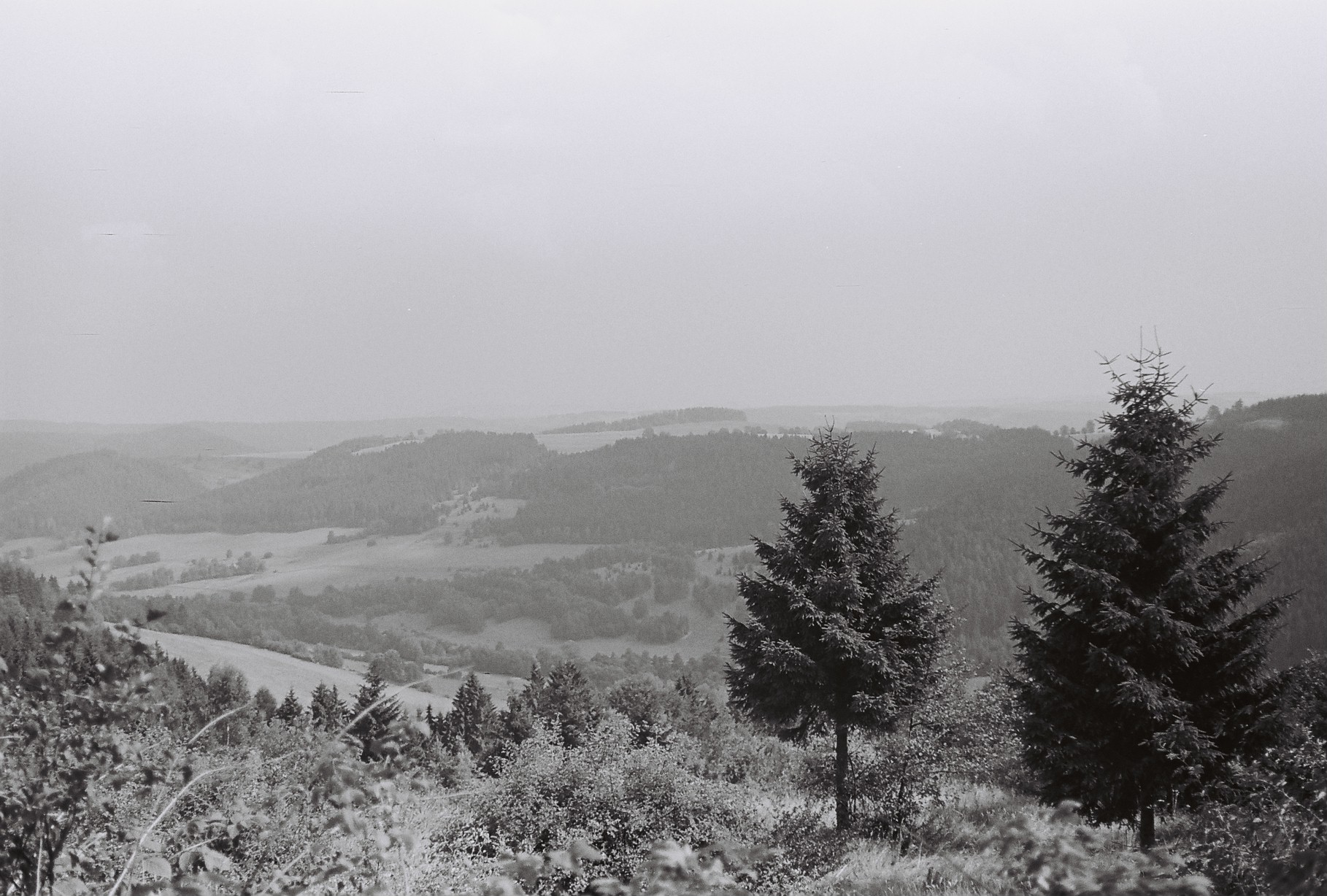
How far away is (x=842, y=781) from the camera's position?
1577 centimetres

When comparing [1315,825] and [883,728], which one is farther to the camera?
[883,728]

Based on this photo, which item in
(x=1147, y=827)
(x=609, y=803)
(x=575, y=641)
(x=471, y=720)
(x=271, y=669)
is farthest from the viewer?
(x=575, y=641)

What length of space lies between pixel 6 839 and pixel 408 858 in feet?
11.7

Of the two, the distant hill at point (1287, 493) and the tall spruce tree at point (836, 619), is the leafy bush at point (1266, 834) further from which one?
the distant hill at point (1287, 493)

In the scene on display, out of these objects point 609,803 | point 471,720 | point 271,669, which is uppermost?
point 609,803

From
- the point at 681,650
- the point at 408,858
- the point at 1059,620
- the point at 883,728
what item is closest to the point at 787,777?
the point at 883,728

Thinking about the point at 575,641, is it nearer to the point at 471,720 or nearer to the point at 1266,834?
the point at 471,720

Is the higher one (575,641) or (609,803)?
(609,803)

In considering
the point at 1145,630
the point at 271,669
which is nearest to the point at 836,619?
the point at 1145,630

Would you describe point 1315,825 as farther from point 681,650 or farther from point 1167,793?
point 681,650

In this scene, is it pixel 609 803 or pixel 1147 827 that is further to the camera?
pixel 1147 827

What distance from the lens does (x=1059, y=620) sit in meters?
13.3

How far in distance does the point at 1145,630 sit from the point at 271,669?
343 ft

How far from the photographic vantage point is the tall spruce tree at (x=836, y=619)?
15898 mm
